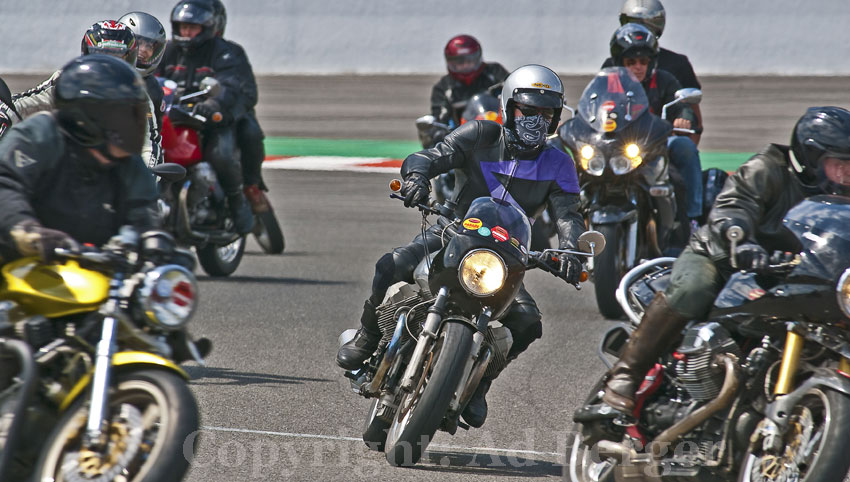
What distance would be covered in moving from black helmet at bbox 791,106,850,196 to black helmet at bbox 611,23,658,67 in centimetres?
603

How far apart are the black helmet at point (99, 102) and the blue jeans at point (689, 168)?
6.43m

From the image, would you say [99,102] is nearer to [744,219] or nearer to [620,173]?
[744,219]

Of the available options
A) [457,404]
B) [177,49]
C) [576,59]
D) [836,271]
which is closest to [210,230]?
[177,49]

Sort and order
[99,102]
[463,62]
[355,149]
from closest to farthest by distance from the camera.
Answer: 1. [99,102]
2. [463,62]
3. [355,149]

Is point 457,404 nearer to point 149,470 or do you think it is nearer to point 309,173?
point 149,470

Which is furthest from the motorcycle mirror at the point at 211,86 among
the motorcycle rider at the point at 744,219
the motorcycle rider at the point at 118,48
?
the motorcycle rider at the point at 744,219

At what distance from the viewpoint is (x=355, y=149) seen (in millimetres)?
20406

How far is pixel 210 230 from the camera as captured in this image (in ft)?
37.3

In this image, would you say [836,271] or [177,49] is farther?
[177,49]

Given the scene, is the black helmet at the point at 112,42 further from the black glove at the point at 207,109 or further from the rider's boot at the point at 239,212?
the rider's boot at the point at 239,212

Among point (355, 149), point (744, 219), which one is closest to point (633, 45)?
point (744, 219)

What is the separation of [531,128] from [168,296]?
8.66ft

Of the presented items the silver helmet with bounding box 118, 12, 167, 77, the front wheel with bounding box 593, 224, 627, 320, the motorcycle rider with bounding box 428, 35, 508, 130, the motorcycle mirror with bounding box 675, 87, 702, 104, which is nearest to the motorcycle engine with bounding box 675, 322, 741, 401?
the front wheel with bounding box 593, 224, 627, 320

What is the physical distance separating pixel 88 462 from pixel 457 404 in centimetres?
186
